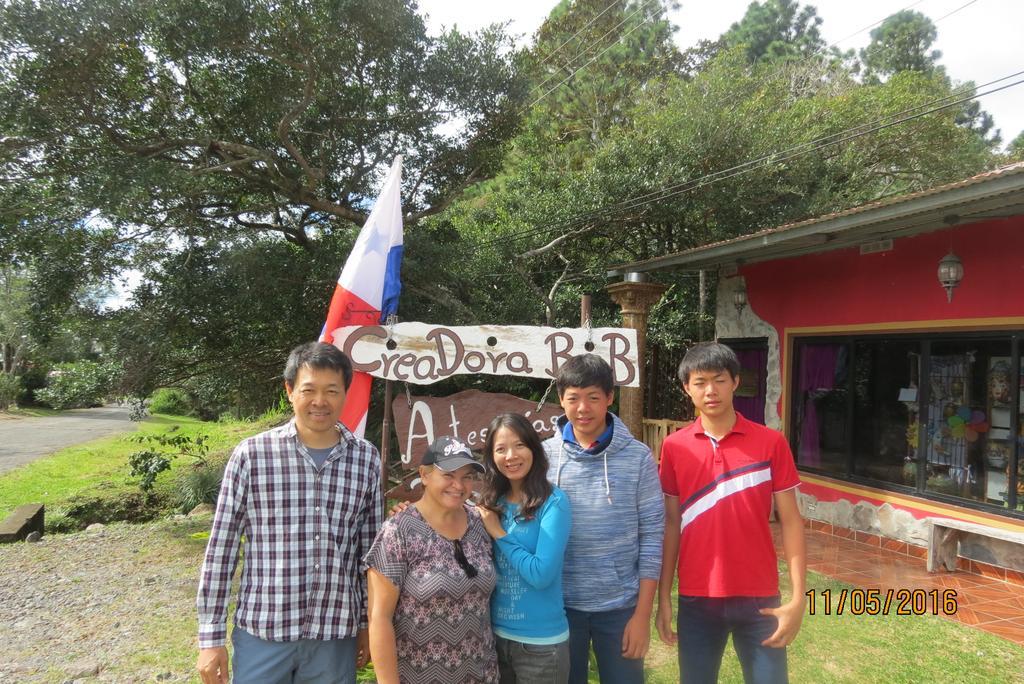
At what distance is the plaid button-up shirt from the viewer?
1791 millimetres

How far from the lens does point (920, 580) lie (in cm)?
486

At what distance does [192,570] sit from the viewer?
217 inches

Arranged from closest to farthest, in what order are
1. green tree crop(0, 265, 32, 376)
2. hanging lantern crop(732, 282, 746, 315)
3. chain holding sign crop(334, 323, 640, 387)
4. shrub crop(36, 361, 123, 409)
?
1. chain holding sign crop(334, 323, 640, 387)
2. shrub crop(36, 361, 123, 409)
3. hanging lantern crop(732, 282, 746, 315)
4. green tree crop(0, 265, 32, 376)

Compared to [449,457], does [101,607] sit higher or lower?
lower

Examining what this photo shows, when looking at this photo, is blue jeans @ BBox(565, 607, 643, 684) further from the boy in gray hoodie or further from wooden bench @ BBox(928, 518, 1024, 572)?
wooden bench @ BBox(928, 518, 1024, 572)

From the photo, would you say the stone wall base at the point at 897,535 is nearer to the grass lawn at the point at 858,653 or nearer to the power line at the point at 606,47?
the grass lawn at the point at 858,653

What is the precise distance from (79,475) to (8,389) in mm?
15792

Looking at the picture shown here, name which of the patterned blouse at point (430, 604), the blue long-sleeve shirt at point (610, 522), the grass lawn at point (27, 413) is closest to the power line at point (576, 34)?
the blue long-sleeve shirt at point (610, 522)

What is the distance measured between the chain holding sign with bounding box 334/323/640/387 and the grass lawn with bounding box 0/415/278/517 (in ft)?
24.4

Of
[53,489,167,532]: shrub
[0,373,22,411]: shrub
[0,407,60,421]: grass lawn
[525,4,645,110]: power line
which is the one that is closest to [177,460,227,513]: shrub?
[53,489,167,532]: shrub

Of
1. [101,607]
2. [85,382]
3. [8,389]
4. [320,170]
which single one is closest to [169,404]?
[8,389]

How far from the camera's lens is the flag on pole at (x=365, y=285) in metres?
3.33

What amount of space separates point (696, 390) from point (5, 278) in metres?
26.9

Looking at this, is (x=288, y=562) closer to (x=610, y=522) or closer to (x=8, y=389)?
(x=610, y=522)
